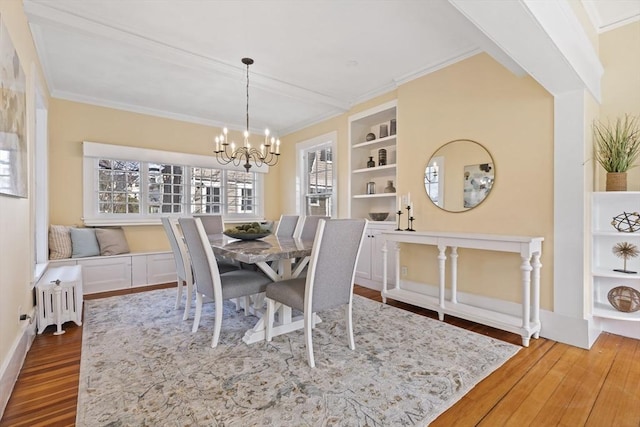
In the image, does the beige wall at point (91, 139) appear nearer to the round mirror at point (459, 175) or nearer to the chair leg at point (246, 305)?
the chair leg at point (246, 305)

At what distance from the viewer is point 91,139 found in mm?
4191

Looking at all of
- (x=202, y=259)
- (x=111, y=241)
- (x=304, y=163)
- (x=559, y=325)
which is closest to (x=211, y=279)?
(x=202, y=259)

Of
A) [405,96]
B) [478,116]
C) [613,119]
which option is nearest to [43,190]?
[405,96]

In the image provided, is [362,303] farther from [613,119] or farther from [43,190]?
[43,190]

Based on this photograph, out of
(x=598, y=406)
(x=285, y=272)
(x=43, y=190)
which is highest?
(x=43, y=190)

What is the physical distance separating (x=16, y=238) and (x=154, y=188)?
2.92 m

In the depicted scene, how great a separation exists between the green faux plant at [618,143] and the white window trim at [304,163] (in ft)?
9.80

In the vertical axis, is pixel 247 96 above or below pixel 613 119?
above

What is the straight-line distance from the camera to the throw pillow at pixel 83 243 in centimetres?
380

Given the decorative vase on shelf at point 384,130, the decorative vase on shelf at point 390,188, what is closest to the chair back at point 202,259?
the decorative vase on shelf at point 390,188

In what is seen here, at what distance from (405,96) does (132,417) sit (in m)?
3.75

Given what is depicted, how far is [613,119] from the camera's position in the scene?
2.50m

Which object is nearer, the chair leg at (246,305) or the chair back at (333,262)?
the chair back at (333,262)

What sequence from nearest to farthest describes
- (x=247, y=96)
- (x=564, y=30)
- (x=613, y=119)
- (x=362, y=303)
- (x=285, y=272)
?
(x=564, y=30), (x=613, y=119), (x=285, y=272), (x=362, y=303), (x=247, y=96)
